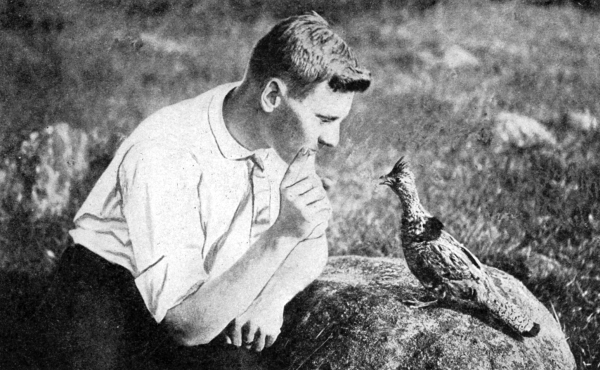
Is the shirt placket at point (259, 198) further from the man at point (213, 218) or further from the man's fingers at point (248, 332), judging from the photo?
the man's fingers at point (248, 332)

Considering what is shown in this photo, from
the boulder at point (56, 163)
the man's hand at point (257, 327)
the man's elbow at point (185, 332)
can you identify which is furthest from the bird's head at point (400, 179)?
the boulder at point (56, 163)

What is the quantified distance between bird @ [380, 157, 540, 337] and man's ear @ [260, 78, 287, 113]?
0.86 m

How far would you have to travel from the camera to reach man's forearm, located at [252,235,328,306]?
4277mm

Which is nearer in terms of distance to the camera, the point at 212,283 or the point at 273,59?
the point at 212,283

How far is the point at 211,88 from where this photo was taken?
4.63 meters

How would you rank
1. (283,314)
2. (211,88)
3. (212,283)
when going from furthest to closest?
(211,88)
(283,314)
(212,283)

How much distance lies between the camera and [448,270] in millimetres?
4305

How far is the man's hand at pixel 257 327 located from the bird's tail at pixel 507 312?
1.03 m

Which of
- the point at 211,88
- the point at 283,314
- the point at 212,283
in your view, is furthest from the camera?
the point at 211,88

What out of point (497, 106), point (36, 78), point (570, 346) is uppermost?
point (36, 78)

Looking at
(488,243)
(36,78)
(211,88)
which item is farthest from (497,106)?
(36,78)

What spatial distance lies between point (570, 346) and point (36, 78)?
3.22 meters

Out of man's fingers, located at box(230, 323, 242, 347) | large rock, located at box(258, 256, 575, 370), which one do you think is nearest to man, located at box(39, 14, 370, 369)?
man's fingers, located at box(230, 323, 242, 347)

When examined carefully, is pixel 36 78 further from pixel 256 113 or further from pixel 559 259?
pixel 559 259
